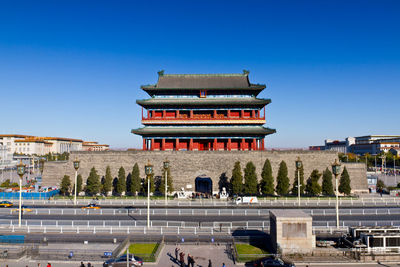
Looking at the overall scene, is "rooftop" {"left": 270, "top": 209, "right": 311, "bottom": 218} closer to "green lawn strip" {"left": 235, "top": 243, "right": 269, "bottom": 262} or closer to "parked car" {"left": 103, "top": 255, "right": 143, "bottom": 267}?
"green lawn strip" {"left": 235, "top": 243, "right": 269, "bottom": 262}

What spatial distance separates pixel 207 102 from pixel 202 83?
5.60 m

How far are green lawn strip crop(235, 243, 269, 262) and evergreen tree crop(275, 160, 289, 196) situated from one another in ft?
81.8

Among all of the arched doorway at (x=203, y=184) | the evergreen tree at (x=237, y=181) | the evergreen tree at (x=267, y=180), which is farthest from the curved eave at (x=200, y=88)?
the arched doorway at (x=203, y=184)

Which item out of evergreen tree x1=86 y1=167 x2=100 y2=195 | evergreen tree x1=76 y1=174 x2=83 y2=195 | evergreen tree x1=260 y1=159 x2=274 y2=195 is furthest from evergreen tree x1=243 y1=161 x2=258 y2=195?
evergreen tree x1=76 y1=174 x2=83 y2=195

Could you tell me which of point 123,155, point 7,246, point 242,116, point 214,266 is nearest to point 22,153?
point 123,155

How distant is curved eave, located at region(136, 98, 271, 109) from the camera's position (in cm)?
5697

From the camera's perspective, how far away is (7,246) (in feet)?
81.2

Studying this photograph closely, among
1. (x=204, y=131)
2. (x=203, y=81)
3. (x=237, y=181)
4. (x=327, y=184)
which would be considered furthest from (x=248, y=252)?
(x=203, y=81)

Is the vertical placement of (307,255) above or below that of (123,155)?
below

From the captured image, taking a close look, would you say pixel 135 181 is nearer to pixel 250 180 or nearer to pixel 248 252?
pixel 250 180

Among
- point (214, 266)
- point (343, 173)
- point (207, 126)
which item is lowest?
point (214, 266)

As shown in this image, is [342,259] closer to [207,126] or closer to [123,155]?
[207,126]

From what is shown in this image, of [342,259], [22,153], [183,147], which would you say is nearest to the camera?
[342,259]

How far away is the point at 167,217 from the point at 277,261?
17.8m
